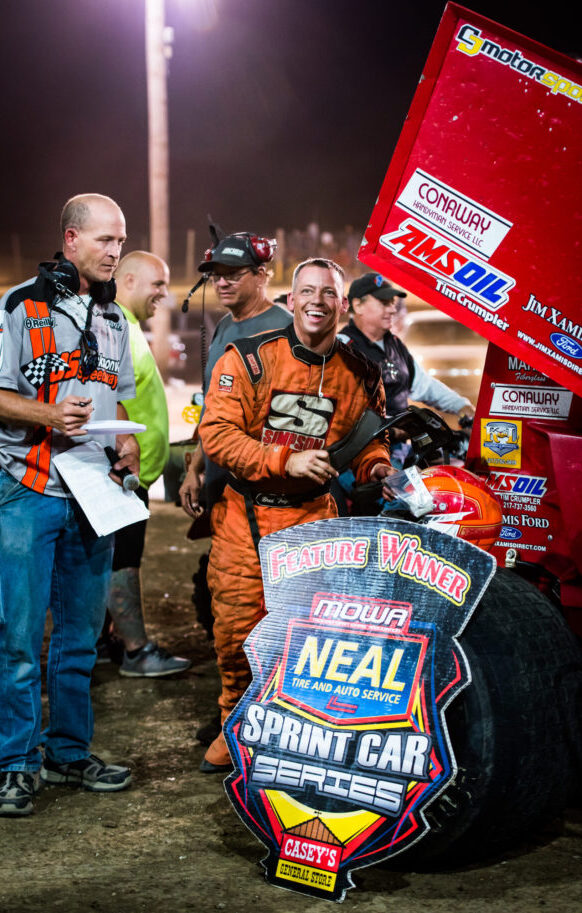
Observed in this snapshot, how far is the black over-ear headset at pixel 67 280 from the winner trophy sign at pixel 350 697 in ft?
4.26

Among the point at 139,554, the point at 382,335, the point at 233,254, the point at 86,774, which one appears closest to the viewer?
the point at 86,774

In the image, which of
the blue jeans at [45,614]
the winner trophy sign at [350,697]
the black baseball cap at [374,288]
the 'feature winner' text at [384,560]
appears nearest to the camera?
the winner trophy sign at [350,697]

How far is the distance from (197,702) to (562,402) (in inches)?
92.3

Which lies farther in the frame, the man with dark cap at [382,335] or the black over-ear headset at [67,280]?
the man with dark cap at [382,335]

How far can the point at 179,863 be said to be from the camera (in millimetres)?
3133

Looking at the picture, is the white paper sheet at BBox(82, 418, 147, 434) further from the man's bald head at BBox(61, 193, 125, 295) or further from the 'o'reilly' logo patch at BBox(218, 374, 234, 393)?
the man's bald head at BBox(61, 193, 125, 295)

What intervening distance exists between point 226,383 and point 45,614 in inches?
43.3

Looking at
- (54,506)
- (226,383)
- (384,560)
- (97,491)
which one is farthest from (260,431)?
(384,560)

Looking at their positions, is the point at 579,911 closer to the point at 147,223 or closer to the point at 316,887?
the point at 316,887

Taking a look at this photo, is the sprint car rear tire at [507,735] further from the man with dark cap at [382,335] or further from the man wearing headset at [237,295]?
the man with dark cap at [382,335]

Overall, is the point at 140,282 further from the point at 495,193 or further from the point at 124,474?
the point at 495,193

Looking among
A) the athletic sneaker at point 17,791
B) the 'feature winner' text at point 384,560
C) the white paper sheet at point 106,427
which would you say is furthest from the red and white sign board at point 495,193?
the athletic sneaker at point 17,791

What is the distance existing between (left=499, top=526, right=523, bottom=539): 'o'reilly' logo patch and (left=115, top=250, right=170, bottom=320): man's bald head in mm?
2650

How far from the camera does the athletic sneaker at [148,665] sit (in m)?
5.18
